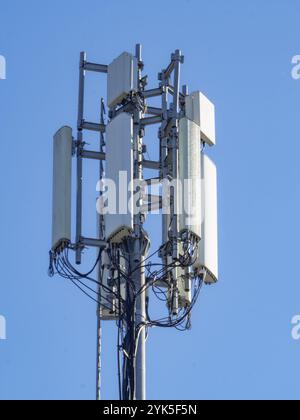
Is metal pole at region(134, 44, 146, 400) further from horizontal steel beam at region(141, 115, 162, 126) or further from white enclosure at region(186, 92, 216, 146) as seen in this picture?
white enclosure at region(186, 92, 216, 146)

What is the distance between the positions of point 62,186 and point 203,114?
115 inches

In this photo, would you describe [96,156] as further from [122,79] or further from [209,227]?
[209,227]

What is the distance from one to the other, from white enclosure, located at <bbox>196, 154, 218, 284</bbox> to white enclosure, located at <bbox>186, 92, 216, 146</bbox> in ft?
1.59

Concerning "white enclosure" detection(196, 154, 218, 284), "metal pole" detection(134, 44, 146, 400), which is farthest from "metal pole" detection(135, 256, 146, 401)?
"white enclosure" detection(196, 154, 218, 284)

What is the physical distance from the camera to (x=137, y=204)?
147 ft

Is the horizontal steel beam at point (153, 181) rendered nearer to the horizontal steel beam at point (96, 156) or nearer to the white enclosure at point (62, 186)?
the horizontal steel beam at point (96, 156)

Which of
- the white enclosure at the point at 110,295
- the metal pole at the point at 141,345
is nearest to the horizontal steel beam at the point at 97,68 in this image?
the white enclosure at the point at 110,295

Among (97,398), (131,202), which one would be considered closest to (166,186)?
(131,202)

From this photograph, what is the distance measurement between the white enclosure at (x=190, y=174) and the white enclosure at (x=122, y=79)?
4.03ft

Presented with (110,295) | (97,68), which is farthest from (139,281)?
(97,68)
